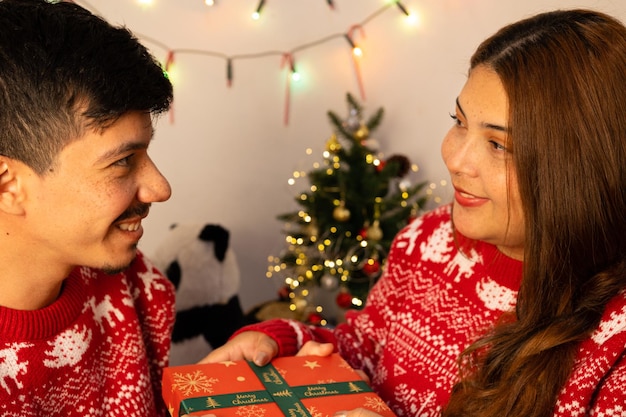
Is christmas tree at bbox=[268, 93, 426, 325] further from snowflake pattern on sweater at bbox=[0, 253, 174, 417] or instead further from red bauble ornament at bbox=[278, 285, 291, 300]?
snowflake pattern on sweater at bbox=[0, 253, 174, 417]

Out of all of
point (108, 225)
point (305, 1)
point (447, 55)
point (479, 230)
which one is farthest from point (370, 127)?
point (108, 225)

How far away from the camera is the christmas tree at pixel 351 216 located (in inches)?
91.9

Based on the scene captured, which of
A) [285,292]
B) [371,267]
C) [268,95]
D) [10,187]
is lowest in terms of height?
[285,292]

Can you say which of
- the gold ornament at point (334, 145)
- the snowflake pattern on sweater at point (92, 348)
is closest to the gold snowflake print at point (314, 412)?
the snowflake pattern on sweater at point (92, 348)

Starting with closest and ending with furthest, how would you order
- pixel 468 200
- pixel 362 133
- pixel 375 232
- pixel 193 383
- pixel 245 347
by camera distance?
pixel 193 383
pixel 468 200
pixel 245 347
pixel 375 232
pixel 362 133

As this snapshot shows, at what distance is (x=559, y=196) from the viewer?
1224mm

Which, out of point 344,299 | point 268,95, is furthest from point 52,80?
point 268,95

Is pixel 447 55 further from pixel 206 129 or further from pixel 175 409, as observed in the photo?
pixel 175 409

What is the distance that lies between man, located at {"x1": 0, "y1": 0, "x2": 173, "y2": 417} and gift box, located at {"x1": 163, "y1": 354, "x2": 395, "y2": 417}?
20 cm

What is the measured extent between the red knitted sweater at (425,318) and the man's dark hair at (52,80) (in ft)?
1.94

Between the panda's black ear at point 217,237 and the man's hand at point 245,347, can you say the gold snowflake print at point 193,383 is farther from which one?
the panda's black ear at point 217,237

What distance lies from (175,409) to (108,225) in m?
0.33

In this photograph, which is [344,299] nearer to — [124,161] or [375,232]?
[375,232]

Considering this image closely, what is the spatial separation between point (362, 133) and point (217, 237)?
604mm
